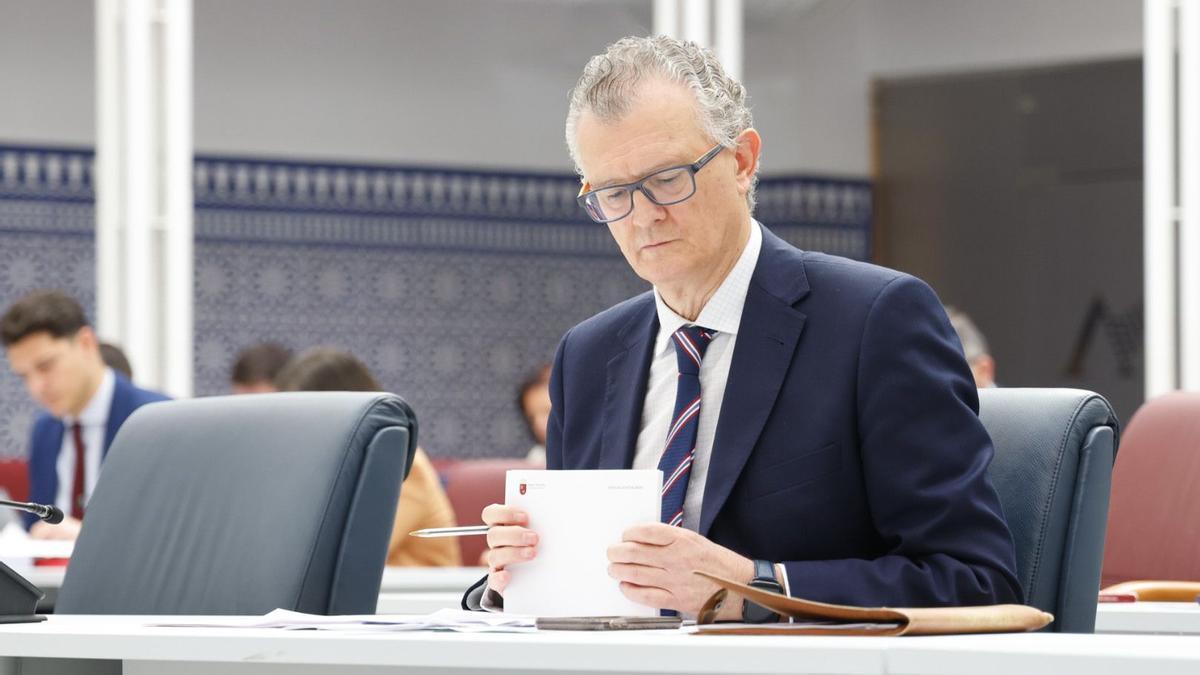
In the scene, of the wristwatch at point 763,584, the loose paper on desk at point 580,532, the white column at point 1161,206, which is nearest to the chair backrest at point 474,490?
the white column at point 1161,206

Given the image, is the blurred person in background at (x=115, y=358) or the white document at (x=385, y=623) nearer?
the white document at (x=385, y=623)

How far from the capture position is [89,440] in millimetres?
5324

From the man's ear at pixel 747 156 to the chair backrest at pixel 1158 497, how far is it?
4.61 ft

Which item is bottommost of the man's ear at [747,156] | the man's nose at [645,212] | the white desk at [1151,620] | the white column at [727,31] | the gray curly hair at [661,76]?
the white desk at [1151,620]

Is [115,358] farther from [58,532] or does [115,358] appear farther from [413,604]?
[413,604]

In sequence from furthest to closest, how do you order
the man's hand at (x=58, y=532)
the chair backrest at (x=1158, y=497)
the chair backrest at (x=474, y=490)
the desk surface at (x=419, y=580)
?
the chair backrest at (x=474, y=490)
the man's hand at (x=58, y=532)
the desk surface at (x=419, y=580)
the chair backrest at (x=1158, y=497)

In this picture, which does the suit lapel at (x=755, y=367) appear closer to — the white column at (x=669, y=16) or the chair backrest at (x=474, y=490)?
the chair backrest at (x=474, y=490)

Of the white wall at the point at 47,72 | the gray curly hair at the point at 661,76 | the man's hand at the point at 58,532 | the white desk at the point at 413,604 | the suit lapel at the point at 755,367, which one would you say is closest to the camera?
the suit lapel at the point at 755,367

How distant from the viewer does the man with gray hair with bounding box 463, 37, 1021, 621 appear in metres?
1.86

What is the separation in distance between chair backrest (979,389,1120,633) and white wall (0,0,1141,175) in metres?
6.06

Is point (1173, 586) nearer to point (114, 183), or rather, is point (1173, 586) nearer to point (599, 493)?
point (599, 493)

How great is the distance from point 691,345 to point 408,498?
8.00 ft

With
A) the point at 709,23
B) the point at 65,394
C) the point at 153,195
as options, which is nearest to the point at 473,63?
the point at 709,23

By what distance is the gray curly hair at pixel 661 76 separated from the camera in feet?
6.83
